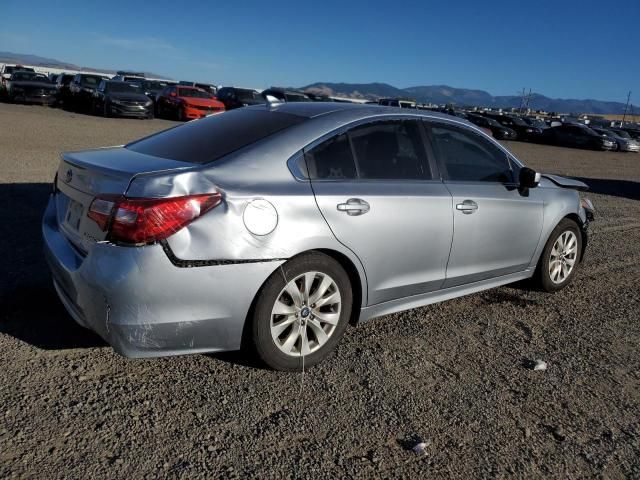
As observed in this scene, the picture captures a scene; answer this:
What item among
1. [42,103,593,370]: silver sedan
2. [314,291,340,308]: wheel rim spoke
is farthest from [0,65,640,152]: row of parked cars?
[314,291,340,308]: wheel rim spoke

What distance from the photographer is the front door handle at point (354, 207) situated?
3.44 m

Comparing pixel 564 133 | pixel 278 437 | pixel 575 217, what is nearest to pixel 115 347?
pixel 278 437

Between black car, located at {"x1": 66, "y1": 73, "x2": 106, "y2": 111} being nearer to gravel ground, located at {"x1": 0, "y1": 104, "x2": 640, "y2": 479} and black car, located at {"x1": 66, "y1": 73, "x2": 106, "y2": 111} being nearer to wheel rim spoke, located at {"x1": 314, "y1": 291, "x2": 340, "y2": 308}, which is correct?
gravel ground, located at {"x1": 0, "y1": 104, "x2": 640, "y2": 479}

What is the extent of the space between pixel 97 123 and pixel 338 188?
20.6 meters

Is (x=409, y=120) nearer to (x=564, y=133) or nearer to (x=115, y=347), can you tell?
(x=115, y=347)

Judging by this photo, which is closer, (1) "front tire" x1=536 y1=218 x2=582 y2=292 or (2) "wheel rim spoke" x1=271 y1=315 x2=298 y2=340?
(2) "wheel rim spoke" x1=271 y1=315 x2=298 y2=340

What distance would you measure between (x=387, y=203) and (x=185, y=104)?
24.7 m

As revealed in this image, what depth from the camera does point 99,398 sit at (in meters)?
3.04

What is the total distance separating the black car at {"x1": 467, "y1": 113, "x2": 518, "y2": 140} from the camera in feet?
114

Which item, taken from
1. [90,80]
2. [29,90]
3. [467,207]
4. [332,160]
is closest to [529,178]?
[467,207]

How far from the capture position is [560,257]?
5.21m

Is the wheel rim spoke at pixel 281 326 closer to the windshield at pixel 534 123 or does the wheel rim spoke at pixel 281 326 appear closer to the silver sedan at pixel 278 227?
the silver sedan at pixel 278 227

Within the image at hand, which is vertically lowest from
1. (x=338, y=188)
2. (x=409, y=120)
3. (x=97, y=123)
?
(x=97, y=123)

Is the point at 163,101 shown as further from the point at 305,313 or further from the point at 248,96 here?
the point at 305,313
